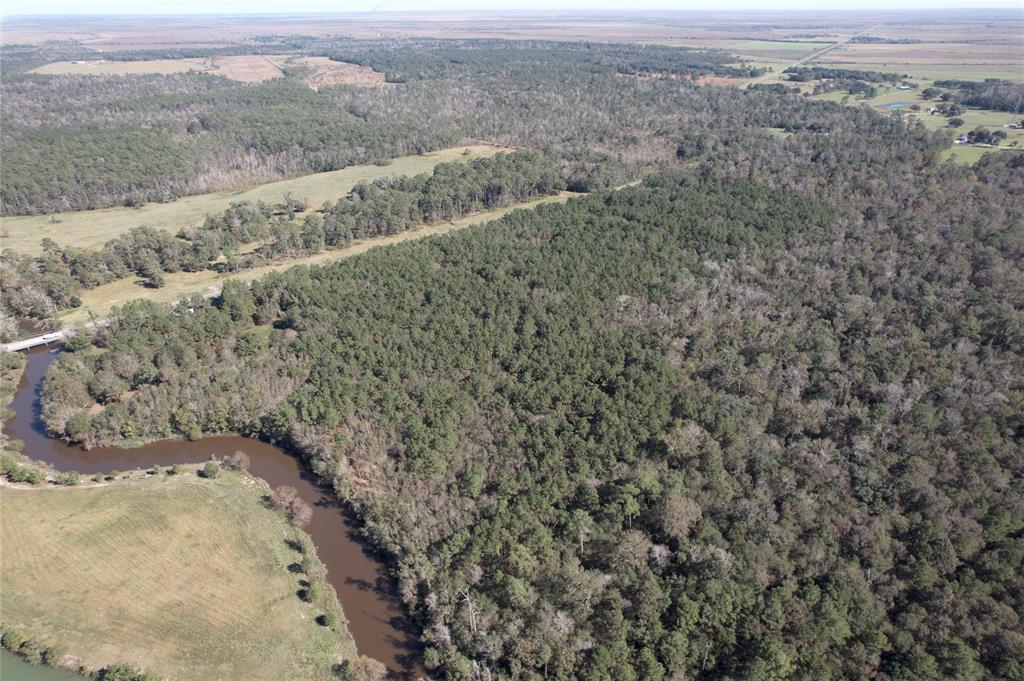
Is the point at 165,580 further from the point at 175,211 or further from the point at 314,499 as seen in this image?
the point at 175,211

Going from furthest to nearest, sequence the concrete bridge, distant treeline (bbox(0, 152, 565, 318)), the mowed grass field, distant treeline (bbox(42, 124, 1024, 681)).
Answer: distant treeline (bbox(0, 152, 565, 318))
the concrete bridge
the mowed grass field
distant treeline (bbox(42, 124, 1024, 681))

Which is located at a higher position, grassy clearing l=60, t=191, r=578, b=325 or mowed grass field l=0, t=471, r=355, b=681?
grassy clearing l=60, t=191, r=578, b=325

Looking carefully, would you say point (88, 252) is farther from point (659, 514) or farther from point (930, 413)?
point (930, 413)

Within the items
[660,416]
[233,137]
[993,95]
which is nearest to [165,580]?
[660,416]

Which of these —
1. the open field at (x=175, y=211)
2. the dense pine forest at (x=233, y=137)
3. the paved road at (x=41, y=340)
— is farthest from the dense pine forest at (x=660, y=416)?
the dense pine forest at (x=233, y=137)

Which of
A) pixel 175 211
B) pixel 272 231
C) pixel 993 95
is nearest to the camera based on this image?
pixel 272 231

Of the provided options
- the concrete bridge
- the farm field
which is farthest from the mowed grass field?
the farm field

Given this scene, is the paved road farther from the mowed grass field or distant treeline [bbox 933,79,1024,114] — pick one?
distant treeline [bbox 933,79,1024,114]
